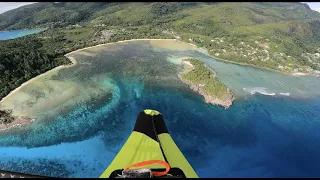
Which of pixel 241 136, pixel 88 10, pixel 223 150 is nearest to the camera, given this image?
pixel 223 150

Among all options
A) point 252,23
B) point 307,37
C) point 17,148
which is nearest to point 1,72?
point 17,148

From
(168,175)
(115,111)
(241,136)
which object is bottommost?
(241,136)

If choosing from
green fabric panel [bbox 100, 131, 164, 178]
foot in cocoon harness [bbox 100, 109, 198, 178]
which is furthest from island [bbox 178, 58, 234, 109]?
green fabric panel [bbox 100, 131, 164, 178]

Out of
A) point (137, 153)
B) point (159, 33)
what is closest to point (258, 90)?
point (137, 153)

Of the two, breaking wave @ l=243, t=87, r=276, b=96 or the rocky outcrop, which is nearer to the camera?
the rocky outcrop

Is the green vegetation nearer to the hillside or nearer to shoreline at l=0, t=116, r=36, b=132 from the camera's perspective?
the hillside

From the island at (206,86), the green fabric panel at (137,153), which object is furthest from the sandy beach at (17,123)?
the island at (206,86)

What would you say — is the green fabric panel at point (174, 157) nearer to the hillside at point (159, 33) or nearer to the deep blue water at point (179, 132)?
the deep blue water at point (179, 132)

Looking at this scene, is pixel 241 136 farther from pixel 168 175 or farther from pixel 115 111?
pixel 168 175
